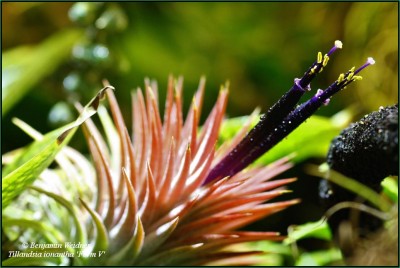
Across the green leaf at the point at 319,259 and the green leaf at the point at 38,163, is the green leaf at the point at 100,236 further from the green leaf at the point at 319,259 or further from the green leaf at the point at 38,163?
the green leaf at the point at 319,259

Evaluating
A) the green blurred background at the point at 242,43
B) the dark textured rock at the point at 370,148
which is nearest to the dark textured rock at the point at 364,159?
the dark textured rock at the point at 370,148

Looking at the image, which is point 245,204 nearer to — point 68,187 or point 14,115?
point 68,187

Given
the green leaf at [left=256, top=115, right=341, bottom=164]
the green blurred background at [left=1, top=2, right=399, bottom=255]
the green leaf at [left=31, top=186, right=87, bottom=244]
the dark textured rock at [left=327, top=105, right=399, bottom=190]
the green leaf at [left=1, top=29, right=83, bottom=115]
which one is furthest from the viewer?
the green blurred background at [left=1, top=2, right=399, bottom=255]

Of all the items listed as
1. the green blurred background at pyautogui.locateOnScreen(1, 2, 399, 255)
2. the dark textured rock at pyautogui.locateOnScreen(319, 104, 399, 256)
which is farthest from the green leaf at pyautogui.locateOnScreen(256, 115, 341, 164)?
the green blurred background at pyautogui.locateOnScreen(1, 2, 399, 255)

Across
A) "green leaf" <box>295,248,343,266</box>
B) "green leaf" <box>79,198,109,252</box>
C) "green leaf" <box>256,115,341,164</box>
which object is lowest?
"green leaf" <box>295,248,343,266</box>

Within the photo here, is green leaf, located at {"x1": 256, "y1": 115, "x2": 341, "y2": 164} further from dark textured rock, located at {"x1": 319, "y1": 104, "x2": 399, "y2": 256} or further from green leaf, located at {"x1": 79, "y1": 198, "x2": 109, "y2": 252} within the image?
green leaf, located at {"x1": 79, "y1": 198, "x2": 109, "y2": 252}

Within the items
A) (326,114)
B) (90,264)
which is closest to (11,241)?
(90,264)

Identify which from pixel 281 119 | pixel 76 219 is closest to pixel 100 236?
pixel 76 219
